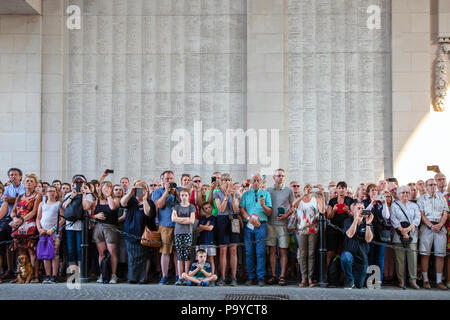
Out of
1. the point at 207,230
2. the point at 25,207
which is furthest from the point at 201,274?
the point at 25,207

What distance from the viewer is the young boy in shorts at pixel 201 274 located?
998 cm

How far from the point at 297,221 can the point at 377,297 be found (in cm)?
243

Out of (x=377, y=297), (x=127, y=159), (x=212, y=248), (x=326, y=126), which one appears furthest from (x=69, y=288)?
(x=326, y=126)

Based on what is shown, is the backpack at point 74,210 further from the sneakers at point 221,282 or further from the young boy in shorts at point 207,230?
the sneakers at point 221,282

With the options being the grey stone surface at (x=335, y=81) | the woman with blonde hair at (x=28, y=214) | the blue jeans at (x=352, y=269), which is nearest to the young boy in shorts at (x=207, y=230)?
the blue jeans at (x=352, y=269)

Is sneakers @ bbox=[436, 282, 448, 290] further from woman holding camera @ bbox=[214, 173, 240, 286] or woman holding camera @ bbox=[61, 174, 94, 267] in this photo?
woman holding camera @ bbox=[61, 174, 94, 267]

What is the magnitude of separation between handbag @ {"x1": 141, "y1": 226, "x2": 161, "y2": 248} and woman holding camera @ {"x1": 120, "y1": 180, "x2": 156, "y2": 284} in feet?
0.56

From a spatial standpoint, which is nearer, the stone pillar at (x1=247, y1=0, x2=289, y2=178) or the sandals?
the sandals

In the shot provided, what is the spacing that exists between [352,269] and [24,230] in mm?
6656

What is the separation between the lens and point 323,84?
1762cm

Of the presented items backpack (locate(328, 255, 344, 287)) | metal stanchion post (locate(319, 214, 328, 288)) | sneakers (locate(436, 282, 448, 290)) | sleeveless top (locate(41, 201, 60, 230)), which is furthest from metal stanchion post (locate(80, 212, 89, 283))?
sneakers (locate(436, 282, 448, 290))

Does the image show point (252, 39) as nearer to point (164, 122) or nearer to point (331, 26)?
point (331, 26)

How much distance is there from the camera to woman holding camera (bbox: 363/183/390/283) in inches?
406

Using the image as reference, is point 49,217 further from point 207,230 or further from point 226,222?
point 226,222
